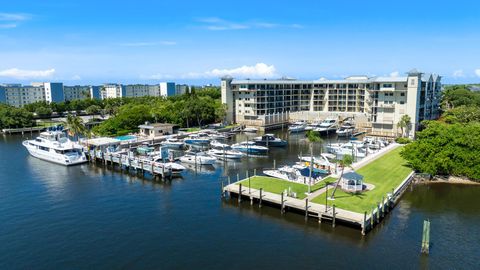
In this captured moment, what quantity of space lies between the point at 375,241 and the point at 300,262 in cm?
913

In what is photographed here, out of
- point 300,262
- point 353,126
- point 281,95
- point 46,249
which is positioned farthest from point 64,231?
point 281,95

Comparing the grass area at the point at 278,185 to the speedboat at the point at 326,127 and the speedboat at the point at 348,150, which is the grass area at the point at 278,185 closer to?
the speedboat at the point at 348,150

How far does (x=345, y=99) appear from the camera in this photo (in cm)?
12719

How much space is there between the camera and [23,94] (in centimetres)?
19425

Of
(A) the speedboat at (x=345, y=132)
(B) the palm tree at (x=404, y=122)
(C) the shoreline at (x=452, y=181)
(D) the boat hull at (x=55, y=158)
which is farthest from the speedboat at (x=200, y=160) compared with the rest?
(B) the palm tree at (x=404, y=122)

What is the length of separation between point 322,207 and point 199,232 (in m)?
14.2

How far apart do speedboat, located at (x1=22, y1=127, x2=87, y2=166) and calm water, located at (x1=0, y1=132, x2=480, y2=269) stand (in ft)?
43.8

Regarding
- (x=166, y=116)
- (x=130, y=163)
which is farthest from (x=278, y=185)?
(x=166, y=116)

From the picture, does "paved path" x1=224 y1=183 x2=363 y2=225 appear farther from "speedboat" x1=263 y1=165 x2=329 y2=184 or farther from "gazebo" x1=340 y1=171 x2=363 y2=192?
"speedboat" x1=263 y1=165 x2=329 y2=184

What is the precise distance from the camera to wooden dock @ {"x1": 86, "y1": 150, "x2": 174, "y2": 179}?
6055 cm

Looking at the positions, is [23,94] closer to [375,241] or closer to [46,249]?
[46,249]

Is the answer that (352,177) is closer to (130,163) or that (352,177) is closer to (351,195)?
(351,195)

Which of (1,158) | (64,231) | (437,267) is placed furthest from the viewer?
(1,158)

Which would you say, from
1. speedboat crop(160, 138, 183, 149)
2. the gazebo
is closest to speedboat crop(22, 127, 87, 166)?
speedboat crop(160, 138, 183, 149)
